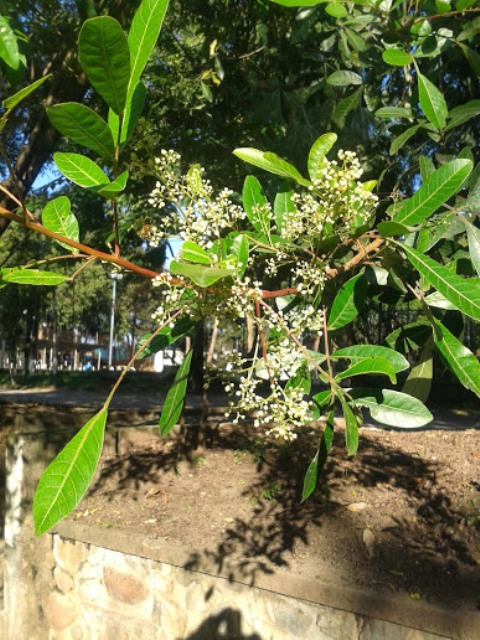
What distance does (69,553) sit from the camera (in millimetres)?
3748

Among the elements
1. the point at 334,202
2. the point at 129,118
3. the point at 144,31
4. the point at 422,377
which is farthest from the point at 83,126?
the point at 422,377

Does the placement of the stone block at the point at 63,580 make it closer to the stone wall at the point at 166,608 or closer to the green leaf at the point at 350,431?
the stone wall at the point at 166,608

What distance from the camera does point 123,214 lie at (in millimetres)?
5277

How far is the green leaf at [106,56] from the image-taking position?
0.90 m

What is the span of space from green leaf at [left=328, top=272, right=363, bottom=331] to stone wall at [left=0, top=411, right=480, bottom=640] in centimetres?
167

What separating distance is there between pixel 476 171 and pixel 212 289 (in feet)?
3.33

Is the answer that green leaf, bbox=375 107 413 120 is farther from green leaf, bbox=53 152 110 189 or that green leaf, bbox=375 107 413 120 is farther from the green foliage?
green leaf, bbox=53 152 110 189

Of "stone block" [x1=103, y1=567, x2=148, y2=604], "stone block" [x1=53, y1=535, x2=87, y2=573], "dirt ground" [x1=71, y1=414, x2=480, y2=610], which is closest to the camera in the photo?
"dirt ground" [x1=71, y1=414, x2=480, y2=610]

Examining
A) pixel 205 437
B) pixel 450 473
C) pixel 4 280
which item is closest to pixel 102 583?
pixel 205 437

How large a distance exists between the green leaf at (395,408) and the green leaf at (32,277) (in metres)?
0.69

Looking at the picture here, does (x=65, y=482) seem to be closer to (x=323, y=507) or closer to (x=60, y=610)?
(x=323, y=507)

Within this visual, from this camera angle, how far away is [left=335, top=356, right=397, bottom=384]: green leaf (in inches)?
39.7

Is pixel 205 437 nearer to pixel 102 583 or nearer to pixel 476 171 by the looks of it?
pixel 102 583

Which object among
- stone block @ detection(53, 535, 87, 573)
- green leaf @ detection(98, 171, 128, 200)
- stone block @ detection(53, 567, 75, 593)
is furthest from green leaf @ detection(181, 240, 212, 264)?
stone block @ detection(53, 567, 75, 593)
